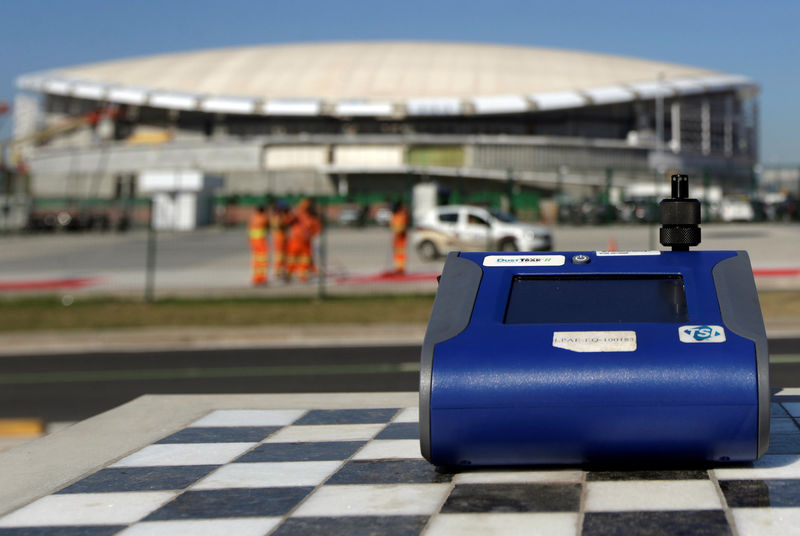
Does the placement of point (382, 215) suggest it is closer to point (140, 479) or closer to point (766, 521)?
point (140, 479)

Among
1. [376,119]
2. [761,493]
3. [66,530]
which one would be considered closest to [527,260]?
[761,493]

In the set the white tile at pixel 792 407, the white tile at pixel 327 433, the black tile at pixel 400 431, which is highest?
the white tile at pixel 792 407

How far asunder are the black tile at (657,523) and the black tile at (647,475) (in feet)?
2.15

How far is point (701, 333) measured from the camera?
5.21 m

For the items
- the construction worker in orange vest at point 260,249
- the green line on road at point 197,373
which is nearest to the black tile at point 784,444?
the green line on road at point 197,373

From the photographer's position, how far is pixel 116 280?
86.3 feet

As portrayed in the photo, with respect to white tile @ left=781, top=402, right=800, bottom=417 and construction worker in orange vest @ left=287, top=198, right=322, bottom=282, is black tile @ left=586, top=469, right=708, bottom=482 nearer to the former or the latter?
white tile @ left=781, top=402, right=800, bottom=417

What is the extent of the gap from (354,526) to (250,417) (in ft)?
10.4

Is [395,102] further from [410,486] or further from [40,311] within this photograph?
[410,486]

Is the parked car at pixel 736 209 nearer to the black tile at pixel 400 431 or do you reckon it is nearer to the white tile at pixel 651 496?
the black tile at pixel 400 431

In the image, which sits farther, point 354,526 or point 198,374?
point 198,374

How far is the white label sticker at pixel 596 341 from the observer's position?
5.18 meters

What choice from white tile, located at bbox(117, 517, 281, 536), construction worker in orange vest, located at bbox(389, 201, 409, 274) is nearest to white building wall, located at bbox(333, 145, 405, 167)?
construction worker in orange vest, located at bbox(389, 201, 409, 274)

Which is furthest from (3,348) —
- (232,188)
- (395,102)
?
(395,102)
